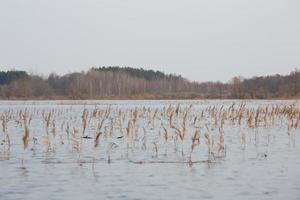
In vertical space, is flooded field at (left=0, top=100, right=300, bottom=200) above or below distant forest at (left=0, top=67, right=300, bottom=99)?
below

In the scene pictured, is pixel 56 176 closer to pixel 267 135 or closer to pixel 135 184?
pixel 135 184

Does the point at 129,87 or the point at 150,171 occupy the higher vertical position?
A: the point at 129,87

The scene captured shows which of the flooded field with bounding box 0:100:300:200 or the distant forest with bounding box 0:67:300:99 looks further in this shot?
the distant forest with bounding box 0:67:300:99

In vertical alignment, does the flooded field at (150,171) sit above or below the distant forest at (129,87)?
below

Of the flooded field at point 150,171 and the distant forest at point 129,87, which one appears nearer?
the flooded field at point 150,171

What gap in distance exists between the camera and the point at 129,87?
113938 mm

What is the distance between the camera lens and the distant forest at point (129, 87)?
93188 mm

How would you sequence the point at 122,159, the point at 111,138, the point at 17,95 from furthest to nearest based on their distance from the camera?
the point at 17,95, the point at 111,138, the point at 122,159

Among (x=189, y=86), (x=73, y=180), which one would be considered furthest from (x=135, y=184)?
(x=189, y=86)

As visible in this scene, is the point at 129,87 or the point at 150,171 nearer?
the point at 150,171

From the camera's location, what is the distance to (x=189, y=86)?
127188 millimetres

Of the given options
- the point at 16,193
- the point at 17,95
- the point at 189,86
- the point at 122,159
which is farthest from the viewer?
the point at 189,86

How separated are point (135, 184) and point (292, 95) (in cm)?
8163

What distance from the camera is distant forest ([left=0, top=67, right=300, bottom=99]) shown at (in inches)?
3669
